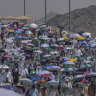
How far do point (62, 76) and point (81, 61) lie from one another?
3881mm

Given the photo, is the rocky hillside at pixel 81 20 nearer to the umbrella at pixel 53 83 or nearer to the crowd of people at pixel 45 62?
the crowd of people at pixel 45 62

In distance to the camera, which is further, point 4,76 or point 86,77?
point 4,76

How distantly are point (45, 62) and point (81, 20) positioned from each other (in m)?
71.4

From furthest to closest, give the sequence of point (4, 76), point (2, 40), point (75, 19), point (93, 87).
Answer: point (75, 19), point (2, 40), point (4, 76), point (93, 87)

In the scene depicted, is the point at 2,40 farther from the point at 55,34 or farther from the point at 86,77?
the point at 86,77

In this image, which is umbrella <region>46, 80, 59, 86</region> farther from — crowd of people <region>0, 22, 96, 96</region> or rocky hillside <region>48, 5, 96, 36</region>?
rocky hillside <region>48, 5, 96, 36</region>

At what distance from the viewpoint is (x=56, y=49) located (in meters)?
25.0

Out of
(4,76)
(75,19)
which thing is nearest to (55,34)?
(4,76)

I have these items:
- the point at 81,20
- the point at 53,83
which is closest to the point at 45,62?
the point at 53,83

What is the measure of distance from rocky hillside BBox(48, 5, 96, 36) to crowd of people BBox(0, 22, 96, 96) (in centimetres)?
5517

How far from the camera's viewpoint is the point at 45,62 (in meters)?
21.4

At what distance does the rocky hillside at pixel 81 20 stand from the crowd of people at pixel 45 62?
55.2 metres

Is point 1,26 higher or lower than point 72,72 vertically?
higher

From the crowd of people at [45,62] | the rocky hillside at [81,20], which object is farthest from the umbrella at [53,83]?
the rocky hillside at [81,20]
